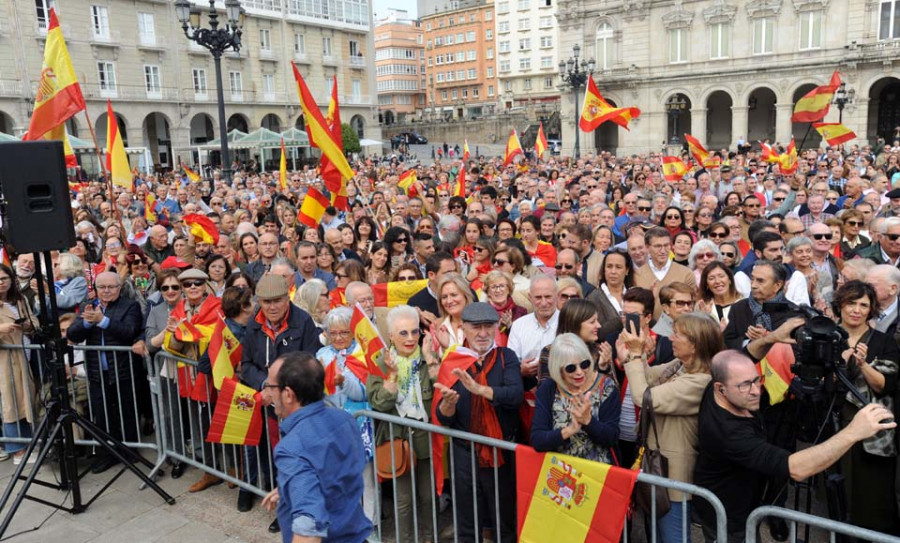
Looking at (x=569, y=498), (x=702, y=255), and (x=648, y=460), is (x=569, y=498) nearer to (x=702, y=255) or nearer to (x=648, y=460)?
(x=648, y=460)

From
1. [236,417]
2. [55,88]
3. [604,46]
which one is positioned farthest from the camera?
[604,46]

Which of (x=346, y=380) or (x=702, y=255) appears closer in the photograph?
(x=346, y=380)

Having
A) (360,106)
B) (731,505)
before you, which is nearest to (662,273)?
(731,505)

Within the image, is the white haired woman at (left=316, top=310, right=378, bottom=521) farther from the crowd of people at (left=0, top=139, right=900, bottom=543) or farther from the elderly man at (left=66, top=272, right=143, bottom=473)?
the elderly man at (left=66, top=272, right=143, bottom=473)

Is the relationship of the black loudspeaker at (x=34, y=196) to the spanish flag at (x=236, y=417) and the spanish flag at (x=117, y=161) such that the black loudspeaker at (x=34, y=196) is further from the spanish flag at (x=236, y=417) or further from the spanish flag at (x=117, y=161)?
the spanish flag at (x=117, y=161)

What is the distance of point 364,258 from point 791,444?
17.7 ft

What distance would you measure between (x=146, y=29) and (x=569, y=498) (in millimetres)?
46826

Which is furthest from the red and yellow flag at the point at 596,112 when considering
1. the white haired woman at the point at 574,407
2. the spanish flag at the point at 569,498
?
the spanish flag at the point at 569,498

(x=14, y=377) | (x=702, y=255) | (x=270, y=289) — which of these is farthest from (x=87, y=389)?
(x=702, y=255)

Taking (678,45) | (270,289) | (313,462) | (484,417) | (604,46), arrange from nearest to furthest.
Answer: (313,462) < (484,417) < (270,289) < (678,45) < (604,46)

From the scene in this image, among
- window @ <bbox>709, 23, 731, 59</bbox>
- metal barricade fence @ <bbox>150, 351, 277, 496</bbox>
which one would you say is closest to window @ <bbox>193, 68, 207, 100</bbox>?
window @ <bbox>709, 23, 731, 59</bbox>

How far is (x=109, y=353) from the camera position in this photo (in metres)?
6.02

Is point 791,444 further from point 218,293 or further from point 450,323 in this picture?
point 218,293

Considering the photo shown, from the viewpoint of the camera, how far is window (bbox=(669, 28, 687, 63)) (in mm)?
44938
